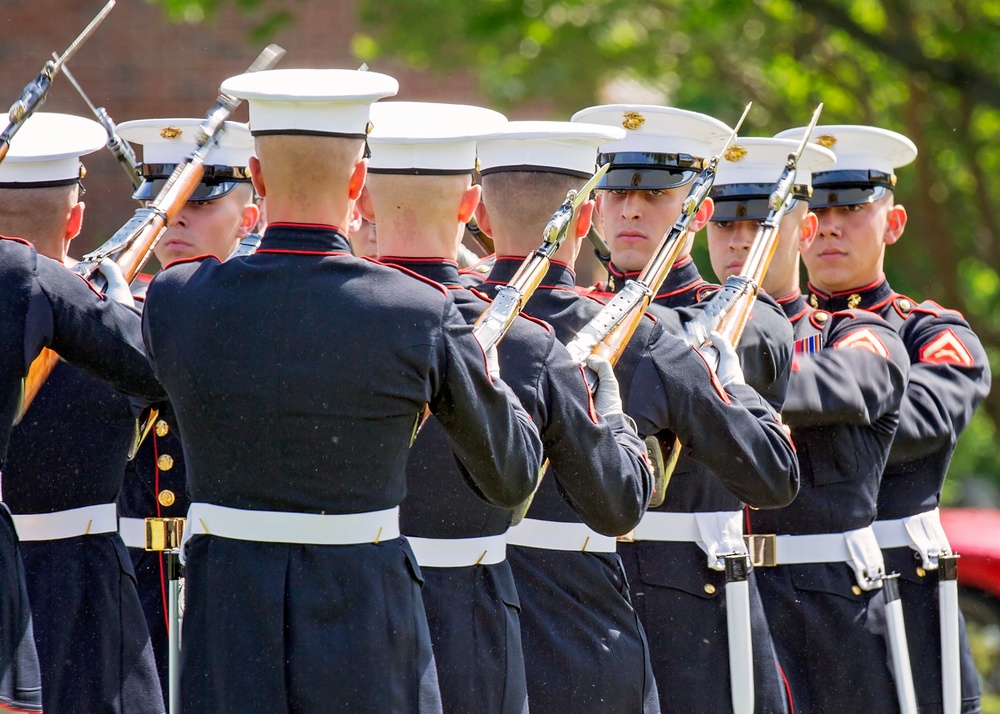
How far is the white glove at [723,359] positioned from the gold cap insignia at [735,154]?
123 centimetres

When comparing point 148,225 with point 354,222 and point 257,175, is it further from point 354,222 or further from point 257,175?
point 257,175

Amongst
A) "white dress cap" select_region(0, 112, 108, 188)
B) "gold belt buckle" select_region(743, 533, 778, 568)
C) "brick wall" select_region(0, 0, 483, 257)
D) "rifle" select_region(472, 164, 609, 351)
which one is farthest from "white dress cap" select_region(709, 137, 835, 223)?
"brick wall" select_region(0, 0, 483, 257)

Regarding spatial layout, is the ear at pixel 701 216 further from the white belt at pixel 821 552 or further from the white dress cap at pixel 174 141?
the white dress cap at pixel 174 141

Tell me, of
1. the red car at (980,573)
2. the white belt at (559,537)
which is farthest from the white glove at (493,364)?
the red car at (980,573)

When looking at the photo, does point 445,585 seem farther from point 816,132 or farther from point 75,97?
point 75,97

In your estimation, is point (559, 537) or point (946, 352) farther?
point (946, 352)

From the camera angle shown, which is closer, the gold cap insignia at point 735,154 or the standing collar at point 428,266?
the standing collar at point 428,266

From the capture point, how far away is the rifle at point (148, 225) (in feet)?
12.9

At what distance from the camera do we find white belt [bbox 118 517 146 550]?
4.59m

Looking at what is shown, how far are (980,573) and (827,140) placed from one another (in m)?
4.58

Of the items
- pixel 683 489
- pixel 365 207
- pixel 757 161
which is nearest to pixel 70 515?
pixel 365 207

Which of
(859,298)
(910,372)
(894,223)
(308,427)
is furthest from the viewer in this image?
(894,223)

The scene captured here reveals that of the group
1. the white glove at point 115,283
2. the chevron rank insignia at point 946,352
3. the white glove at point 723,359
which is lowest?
the white glove at point 723,359

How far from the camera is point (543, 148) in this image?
3.75 meters
